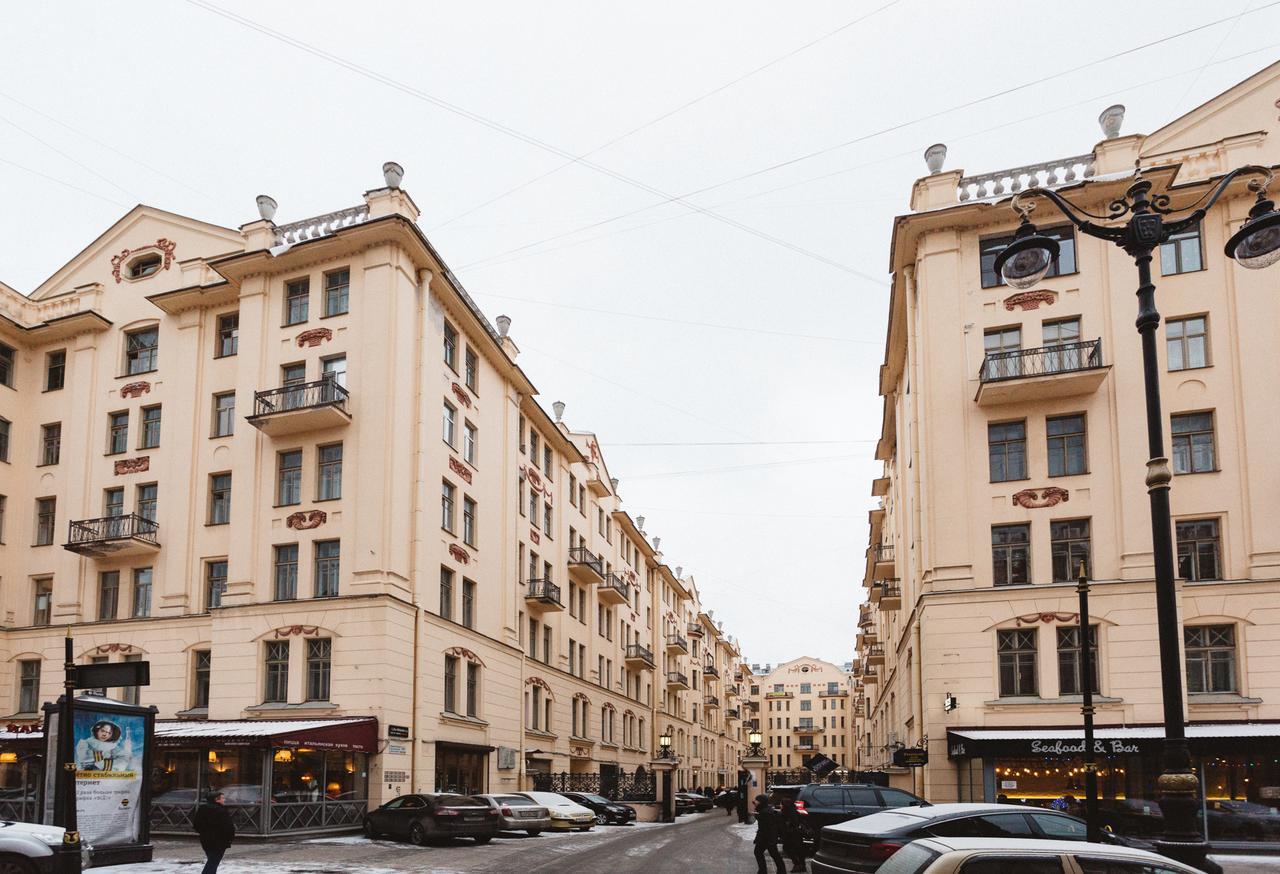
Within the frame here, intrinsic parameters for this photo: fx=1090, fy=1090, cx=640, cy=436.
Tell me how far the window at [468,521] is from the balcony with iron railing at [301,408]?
626cm

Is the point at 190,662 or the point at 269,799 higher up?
the point at 190,662

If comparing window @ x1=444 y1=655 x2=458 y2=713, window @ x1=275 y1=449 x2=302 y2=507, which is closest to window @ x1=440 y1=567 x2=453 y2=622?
window @ x1=444 y1=655 x2=458 y2=713

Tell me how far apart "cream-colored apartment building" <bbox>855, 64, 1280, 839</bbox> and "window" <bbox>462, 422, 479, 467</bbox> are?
15.5 m

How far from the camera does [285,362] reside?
34.6 m

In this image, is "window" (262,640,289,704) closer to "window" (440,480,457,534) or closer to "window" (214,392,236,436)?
"window" (440,480,457,534)

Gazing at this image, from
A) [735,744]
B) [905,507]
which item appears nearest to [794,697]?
[735,744]

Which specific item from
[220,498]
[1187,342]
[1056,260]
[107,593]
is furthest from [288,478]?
[1187,342]

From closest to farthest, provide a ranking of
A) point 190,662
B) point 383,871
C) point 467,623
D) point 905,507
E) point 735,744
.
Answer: point 383,871
point 190,662
point 467,623
point 905,507
point 735,744

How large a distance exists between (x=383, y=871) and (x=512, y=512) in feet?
78.9

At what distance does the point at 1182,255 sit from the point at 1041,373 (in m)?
5.44

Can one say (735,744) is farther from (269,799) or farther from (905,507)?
(269,799)

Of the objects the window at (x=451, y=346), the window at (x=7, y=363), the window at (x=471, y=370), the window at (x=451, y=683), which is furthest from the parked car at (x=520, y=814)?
the window at (x=7, y=363)

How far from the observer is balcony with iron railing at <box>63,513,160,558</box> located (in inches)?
1385

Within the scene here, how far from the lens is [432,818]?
87.2 feet
